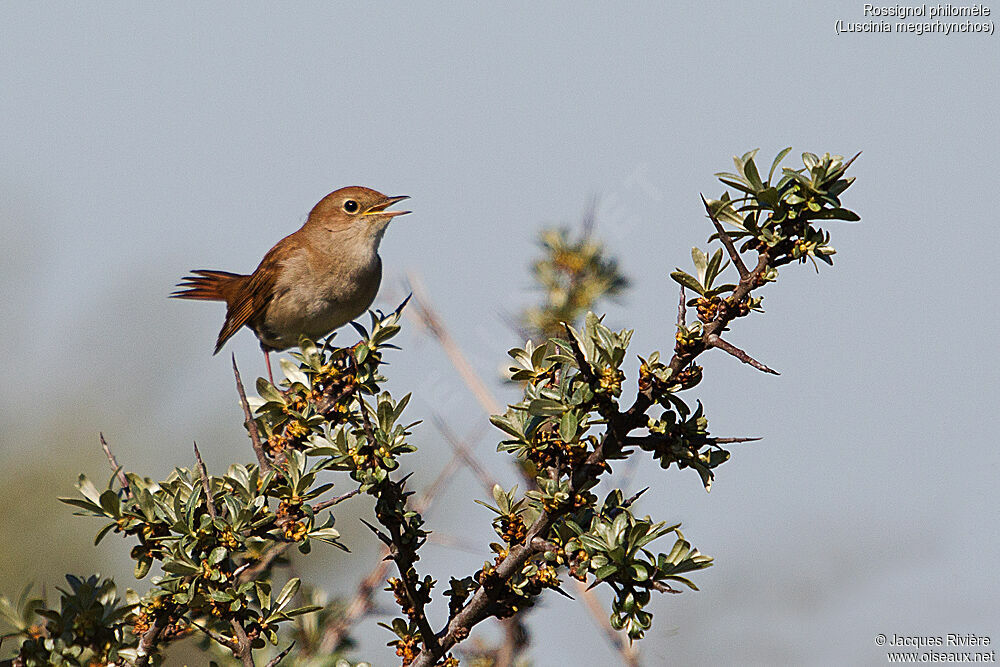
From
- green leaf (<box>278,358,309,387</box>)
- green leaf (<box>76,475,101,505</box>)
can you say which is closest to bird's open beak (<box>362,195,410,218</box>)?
green leaf (<box>278,358,309,387</box>)

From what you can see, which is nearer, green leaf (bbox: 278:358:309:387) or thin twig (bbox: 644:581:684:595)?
thin twig (bbox: 644:581:684:595)

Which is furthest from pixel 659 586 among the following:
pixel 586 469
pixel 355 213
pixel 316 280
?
pixel 355 213

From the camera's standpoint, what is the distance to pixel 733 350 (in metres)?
2.00

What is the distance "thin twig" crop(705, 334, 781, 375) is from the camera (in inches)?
75.3

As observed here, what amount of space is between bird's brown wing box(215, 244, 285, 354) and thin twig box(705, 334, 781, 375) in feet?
15.0

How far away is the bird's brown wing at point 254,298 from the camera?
20.7ft

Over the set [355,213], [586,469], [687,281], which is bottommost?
[586,469]

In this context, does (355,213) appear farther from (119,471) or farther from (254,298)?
(119,471)

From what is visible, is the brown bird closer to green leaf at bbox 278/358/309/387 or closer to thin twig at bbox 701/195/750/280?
green leaf at bbox 278/358/309/387

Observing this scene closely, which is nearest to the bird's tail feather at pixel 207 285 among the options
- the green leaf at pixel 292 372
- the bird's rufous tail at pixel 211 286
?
the bird's rufous tail at pixel 211 286

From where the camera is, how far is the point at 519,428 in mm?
2297

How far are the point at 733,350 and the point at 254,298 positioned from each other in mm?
4814

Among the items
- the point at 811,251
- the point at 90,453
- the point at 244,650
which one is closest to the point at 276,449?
the point at 244,650

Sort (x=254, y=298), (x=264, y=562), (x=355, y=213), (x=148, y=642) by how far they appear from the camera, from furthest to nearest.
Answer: (x=355, y=213)
(x=254, y=298)
(x=264, y=562)
(x=148, y=642)
